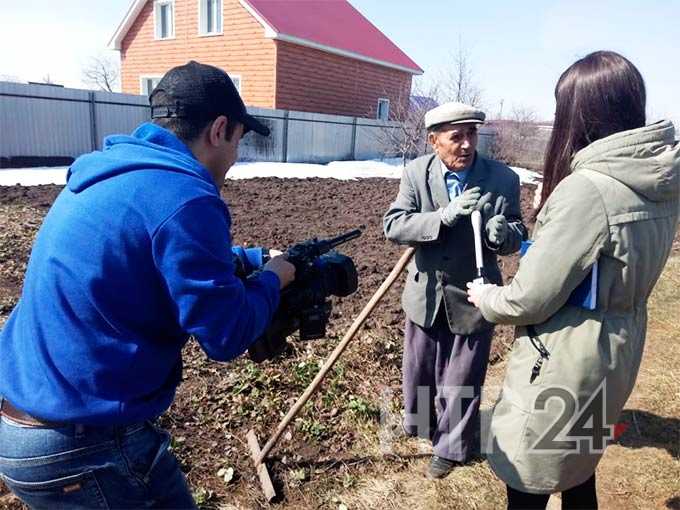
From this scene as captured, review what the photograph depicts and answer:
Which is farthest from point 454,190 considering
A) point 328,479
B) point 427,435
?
point 328,479

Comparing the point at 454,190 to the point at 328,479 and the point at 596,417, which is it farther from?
the point at 328,479

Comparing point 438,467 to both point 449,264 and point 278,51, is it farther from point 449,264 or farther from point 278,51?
point 278,51

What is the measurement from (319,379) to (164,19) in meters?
22.0

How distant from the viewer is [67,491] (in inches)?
55.9

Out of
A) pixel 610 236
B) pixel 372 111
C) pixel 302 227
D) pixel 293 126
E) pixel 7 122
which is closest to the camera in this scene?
pixel 610 236

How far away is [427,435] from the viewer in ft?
10.6

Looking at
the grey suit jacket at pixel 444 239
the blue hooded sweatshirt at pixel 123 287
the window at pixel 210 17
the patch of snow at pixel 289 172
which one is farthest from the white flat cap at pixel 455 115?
the window at pixel 210 17

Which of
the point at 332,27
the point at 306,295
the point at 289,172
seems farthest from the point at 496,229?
the point at 332,27

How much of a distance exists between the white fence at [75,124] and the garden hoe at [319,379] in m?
10.6

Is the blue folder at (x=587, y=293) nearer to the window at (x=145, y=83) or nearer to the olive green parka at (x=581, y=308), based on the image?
the olive green parka at (x=581, y=308)

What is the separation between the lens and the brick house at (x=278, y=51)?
1833cm

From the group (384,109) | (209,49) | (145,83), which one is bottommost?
(384,109)

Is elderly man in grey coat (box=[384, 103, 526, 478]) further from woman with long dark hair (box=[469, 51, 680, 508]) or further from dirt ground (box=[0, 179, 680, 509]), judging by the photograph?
woman with long dark hair (box=[469, 51, 680, 508])

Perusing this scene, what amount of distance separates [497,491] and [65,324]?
2.49 m
